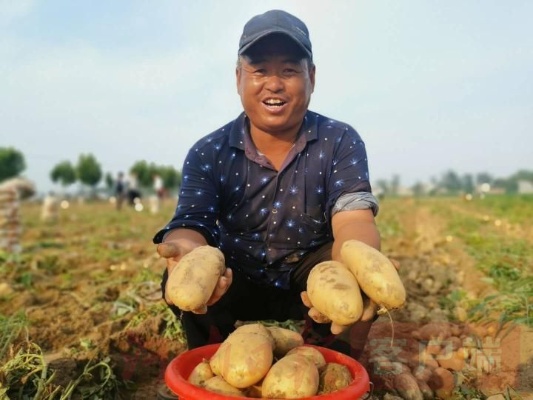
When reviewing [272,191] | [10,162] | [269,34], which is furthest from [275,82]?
[10,162]

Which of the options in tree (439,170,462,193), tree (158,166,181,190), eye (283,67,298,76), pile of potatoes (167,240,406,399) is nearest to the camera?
pile of potatoes (167,240,406,399)

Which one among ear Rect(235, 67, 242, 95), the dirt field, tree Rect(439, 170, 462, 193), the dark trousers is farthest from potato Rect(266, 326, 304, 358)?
tree Rect(439, 170, 462, 193)

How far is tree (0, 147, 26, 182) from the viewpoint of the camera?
39.8 metres

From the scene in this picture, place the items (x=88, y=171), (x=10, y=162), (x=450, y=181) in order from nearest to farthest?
(x=10, y=162) → (x=88, y=171) → (x=450, y=181)

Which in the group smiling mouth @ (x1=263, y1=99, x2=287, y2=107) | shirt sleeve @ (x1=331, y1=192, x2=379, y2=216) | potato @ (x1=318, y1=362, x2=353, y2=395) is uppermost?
smiling mouth @ (x1=263, y1=99, x2=287, y2=107)

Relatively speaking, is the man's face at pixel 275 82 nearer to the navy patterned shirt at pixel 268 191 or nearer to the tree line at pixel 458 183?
the navy patterned shirt at pixel 268 191

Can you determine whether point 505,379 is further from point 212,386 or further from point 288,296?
point 212,386

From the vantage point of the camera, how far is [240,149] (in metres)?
2.53

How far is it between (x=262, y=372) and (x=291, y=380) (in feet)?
0.40

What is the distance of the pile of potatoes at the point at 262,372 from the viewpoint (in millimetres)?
1572

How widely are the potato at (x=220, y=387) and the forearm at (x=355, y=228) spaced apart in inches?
27.3

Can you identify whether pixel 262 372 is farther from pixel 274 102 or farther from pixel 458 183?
pixel 458 183

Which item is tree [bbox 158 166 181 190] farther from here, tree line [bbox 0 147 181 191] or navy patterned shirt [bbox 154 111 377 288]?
navy patterned shirt [bbox 154 111 377 288]

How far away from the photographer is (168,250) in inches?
74.3
